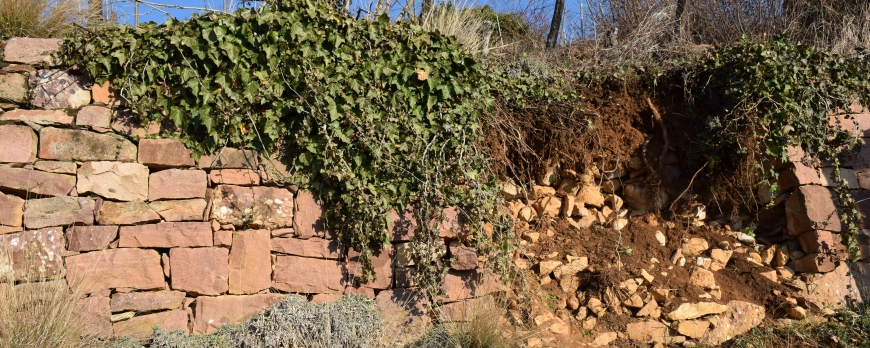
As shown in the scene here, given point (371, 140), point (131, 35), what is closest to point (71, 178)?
point (131, 35)

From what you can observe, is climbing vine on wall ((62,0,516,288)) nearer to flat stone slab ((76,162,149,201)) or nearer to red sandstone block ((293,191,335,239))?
red sandstone block ((293,191,335,239))

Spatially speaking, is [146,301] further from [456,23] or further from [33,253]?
[456,23]

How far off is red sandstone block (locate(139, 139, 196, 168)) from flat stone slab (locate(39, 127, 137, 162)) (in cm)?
8

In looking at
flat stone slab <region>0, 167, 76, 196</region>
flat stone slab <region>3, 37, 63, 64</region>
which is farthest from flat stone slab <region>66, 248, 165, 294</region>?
flat stone slab <region>3, 37, 63, 64</region>

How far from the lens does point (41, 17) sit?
17.5 ft

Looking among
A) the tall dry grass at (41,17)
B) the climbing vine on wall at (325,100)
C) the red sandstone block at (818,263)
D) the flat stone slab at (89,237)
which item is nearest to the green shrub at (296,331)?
the climbing vine on wall at (325,100)

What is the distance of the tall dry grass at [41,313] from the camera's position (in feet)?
13.4

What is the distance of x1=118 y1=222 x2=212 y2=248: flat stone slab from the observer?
15.3 feet

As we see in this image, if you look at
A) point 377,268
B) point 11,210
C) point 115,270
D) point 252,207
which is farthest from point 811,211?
point 11,210

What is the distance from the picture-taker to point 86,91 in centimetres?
481

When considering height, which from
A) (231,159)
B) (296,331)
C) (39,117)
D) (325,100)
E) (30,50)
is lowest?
(296,331)

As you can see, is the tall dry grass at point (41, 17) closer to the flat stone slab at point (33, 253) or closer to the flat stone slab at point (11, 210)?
the flat stone slab at point (11, 210)

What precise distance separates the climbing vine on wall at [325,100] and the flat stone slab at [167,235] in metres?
0.52

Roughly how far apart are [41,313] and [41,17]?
7.85ft
